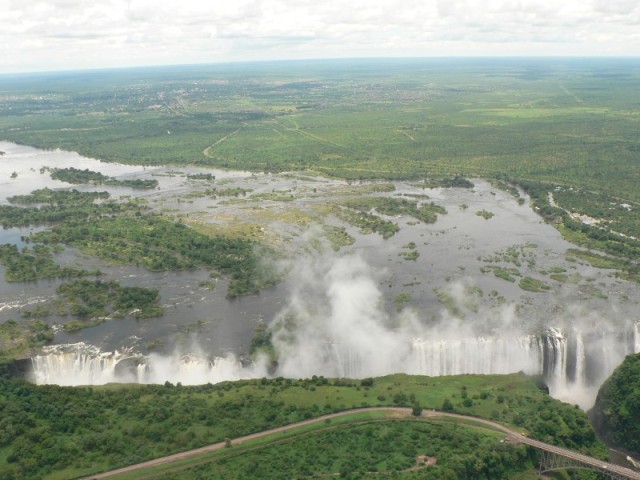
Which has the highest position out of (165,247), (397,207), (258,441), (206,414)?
(397,207)

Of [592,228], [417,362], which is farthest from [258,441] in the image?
[592,228]

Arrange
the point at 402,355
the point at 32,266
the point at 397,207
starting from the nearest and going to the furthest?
the point at 402,355 < the point at 32,266 < the point at 397,207

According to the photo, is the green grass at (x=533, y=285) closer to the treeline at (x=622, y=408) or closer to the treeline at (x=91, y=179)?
the treeline at (x=622, y=408)

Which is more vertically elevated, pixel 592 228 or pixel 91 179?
pixel 91 179

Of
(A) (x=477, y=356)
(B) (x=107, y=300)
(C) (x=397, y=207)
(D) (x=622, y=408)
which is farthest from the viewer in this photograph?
(C) (x=397, y=207)

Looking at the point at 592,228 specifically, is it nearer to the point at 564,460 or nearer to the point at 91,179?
the point at 564,460

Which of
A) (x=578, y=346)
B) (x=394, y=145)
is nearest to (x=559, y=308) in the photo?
(x=578, y=346)

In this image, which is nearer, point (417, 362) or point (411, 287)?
point (417, 362)

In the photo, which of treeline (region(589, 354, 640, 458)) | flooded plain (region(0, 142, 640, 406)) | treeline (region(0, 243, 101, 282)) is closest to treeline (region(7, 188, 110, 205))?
flooded plain (region(0, 142, 640, 406))
